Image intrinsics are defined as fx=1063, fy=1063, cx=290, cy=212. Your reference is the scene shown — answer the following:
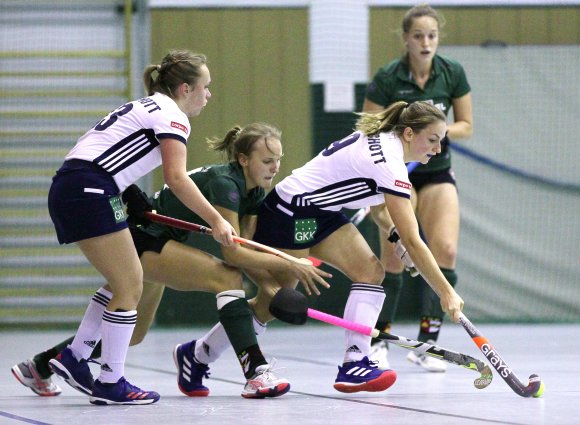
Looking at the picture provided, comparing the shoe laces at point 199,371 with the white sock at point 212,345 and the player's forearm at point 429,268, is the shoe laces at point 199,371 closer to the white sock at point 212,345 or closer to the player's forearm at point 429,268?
the white sock at point 212,345

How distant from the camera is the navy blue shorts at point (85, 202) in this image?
3309 mm

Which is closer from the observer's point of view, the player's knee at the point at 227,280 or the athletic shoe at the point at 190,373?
the player's knee at the point at 227,280

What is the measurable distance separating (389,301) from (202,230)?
1.59 m

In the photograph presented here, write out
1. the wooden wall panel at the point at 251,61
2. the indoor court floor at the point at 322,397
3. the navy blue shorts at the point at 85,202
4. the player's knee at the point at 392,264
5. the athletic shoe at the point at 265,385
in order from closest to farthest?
the indoor court floor at the point at 322,397
the navy blue shorts at the point at 85,202
the athletic shoe at the point at 265,385
the player's knee at the point at 392,264
the wooden wall panel at the point at 251,61

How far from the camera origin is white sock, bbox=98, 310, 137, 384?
132 inches

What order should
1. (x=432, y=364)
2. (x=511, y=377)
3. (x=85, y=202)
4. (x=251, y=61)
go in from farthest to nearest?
(x=251, y=61)
(x=432, y=364)
(x=511, y=377)
(x=85, y=202)

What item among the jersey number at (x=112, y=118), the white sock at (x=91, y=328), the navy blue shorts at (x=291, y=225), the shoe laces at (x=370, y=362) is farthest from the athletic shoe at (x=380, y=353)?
the jersey number at (x=112, y=118)

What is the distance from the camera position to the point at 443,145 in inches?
189

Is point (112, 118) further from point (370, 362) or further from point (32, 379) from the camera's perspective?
point (370, 362)

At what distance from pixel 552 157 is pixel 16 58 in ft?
12.5

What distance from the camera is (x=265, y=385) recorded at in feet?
11.3

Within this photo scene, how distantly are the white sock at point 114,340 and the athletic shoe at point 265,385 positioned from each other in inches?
16.9

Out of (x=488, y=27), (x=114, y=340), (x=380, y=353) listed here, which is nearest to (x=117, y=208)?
(x=114, y=340)

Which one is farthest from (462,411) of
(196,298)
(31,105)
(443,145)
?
(31,105)
